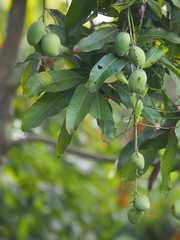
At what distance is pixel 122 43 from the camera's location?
0.60 m

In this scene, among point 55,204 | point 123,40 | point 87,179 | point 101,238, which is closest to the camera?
point 123,40

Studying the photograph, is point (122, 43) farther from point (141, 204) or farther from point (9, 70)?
point (9, 70)

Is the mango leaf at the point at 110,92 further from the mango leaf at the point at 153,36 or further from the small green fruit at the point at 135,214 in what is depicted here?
the small green fruit at the point at 135,214

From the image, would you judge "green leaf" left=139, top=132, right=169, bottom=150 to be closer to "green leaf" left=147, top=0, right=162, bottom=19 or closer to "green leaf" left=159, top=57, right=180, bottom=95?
"green leaf" left=159, top=57, right=180, bottom=95

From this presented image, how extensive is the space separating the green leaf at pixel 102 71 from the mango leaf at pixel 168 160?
0.79 feet

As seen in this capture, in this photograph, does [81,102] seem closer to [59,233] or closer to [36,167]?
[36,167]

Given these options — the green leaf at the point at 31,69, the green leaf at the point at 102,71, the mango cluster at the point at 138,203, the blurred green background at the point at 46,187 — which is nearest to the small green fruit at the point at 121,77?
the green leaf at the point at 102,71

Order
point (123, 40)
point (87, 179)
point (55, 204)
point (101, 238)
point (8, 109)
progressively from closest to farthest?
1. point (123, 40)
2. point (8, 109)
3. point (55, 204)
4. point (87, 179)
5. point (101, 238)

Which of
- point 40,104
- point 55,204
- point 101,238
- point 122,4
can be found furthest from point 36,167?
point 122,4

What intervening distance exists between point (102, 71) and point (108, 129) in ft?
0.41

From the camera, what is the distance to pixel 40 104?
703mm

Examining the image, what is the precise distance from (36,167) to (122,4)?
1.61 meters

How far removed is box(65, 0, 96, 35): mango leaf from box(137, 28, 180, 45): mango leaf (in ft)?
0.33

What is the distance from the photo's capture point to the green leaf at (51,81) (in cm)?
67
